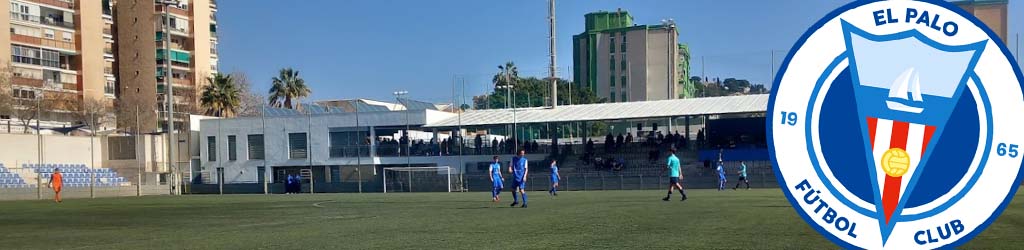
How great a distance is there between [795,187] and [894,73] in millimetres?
449

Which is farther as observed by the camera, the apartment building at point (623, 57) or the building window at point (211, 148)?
the apartment building at point (623, 57)

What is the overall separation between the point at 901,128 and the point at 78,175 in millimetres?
57903

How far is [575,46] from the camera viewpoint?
113 meters

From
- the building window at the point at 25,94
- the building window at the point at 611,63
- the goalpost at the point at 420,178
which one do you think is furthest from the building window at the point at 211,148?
the building window at the point at 611,63

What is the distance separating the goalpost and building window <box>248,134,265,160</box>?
16711 mm

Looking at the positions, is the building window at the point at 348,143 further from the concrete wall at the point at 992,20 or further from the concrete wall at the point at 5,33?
the concrete wall at the point at 992,20

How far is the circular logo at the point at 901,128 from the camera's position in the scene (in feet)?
8.37

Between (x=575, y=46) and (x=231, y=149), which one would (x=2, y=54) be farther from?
(x=575, y=46)

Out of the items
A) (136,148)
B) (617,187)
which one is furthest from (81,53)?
(617,187)

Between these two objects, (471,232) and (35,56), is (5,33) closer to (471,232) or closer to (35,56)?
(35,56)

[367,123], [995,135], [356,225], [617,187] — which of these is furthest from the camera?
[367,123]

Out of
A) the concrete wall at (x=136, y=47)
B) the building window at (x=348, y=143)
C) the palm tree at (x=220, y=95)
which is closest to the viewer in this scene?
the building window at (x=348, y=143)

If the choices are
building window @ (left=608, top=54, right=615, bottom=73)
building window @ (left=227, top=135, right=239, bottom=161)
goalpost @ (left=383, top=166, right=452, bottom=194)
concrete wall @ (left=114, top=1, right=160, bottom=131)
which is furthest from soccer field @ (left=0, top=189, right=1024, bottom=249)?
building window @ (left=608, top=54, right=615, bottom=73)

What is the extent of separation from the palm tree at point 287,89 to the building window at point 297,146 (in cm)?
2892
